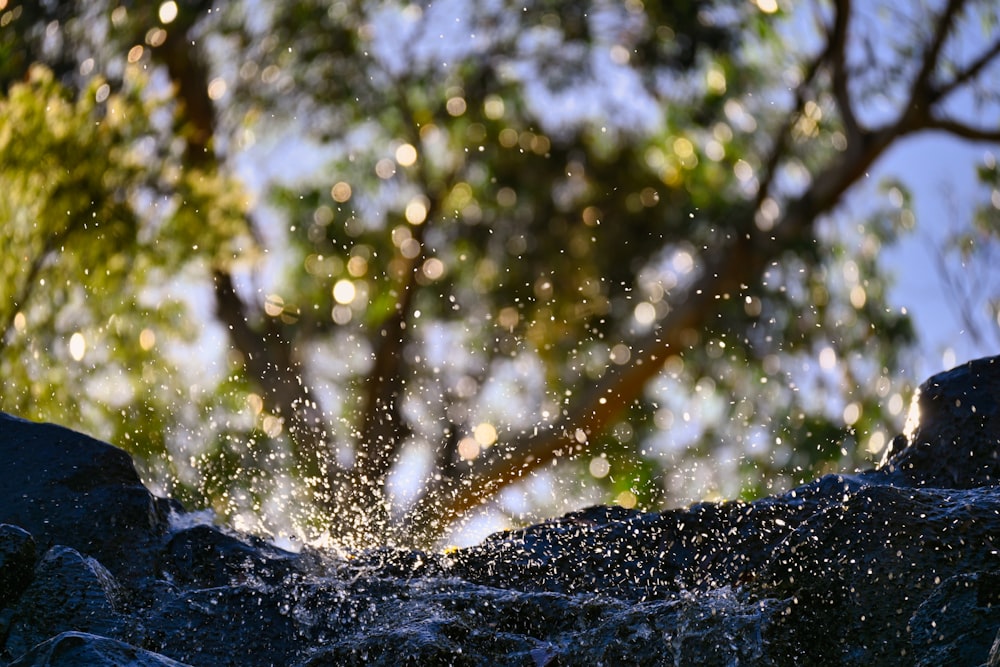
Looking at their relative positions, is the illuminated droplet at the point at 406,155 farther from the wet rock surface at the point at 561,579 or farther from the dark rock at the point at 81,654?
the dark rock at the point at 81,654

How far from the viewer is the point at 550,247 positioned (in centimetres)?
1184

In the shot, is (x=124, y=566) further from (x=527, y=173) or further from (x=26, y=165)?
(x=527, y=173)

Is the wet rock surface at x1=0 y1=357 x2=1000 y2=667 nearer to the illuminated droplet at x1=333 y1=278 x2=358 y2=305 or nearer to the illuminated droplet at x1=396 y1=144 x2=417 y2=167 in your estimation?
the illuminated droplet at x1=333 y1=278 x2=358 y2=305

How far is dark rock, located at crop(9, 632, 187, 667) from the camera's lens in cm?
202

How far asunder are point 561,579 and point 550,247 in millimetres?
8921

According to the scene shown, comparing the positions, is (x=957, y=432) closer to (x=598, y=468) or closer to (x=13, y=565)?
(x=13, y=565)

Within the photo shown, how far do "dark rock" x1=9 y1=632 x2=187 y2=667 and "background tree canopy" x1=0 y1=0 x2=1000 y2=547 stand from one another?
7827 millimetres

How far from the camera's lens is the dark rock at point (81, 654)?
6.63 feet

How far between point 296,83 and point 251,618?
9439 mm

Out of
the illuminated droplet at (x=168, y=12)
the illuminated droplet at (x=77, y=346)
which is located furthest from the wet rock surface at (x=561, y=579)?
the illuminated droplet at (x=168, y=12)

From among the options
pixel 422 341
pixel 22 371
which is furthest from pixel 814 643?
pixel 422 341

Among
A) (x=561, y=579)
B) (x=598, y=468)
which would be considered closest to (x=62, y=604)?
(x=561, y=579)

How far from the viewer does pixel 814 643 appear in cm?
243

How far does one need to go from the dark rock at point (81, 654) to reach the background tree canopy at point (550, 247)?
25.7 feet
